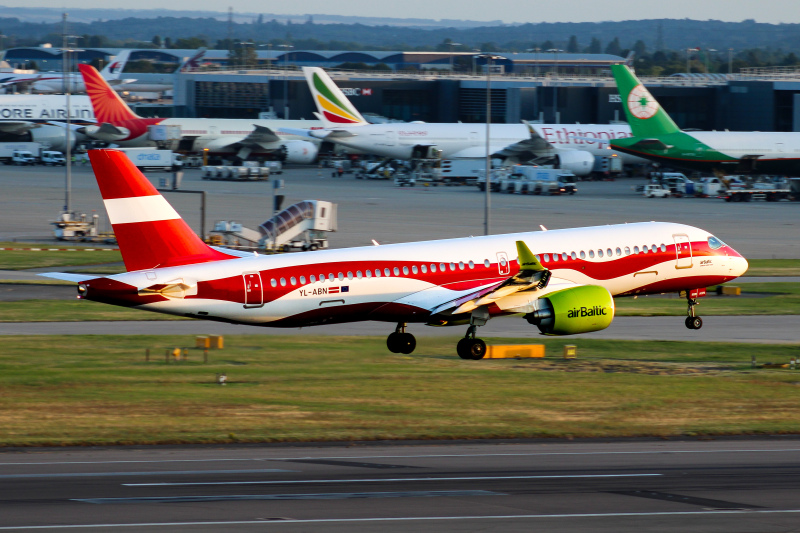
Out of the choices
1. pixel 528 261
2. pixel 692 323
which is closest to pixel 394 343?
pixel 528 261

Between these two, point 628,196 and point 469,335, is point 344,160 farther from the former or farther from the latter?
point 469,335

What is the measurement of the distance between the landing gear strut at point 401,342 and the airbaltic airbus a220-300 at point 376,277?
0.04 meters

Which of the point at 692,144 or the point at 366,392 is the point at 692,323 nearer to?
the point at 366,392

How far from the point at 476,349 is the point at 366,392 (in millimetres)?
5486

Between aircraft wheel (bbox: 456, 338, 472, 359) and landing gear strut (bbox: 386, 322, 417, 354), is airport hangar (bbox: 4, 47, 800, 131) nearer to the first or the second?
landing gear strut (bbox: 386, 322, 417, 354)

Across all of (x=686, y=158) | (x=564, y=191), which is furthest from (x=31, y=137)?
(x=686, y=158)

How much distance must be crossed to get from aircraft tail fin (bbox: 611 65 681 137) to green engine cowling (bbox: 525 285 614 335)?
75.1 meters

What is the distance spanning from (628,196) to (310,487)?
308 ft

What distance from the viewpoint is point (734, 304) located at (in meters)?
55.2

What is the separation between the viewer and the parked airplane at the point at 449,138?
128 metres

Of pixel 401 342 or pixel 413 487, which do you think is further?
pixel 401 342

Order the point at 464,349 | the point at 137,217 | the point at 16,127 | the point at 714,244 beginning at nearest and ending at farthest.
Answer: the point at 137,217, the point at 464,349, the point at 714,244, the point at 16,127

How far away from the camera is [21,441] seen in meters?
28.5

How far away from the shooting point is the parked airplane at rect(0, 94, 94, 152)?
147125 millimetres
